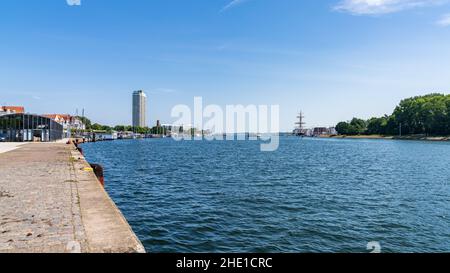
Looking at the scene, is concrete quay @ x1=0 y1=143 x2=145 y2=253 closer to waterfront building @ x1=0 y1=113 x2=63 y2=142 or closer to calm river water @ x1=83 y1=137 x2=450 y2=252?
calm river water @ x1=83 y1=137 x2=450 y2=252

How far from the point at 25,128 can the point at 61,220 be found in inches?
2791

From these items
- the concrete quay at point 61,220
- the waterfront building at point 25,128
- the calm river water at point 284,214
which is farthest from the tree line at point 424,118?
the concrete quay at point 61,220

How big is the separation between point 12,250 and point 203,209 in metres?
11.5

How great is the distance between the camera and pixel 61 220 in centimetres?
908

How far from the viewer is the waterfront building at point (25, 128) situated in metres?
65.7

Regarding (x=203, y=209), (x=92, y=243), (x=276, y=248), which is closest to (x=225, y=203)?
(x=203, y=209)

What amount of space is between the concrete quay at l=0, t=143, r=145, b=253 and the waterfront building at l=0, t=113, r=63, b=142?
5856cm

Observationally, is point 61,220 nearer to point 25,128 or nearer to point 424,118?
point 25,128

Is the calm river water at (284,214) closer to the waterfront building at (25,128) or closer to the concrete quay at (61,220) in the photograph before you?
the concrete quay at (61,220)

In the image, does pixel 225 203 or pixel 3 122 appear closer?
pixel 225 203

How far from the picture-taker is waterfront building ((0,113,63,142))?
65688 mm

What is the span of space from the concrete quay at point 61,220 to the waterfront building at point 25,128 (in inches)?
2306

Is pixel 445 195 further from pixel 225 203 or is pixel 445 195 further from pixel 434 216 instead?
pixel 225 203
